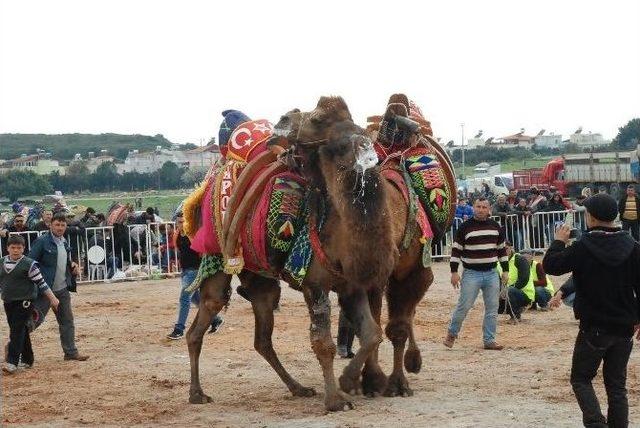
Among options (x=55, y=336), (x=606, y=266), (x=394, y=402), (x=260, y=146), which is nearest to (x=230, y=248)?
(x=260, y=146)

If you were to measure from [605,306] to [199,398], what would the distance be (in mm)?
4272

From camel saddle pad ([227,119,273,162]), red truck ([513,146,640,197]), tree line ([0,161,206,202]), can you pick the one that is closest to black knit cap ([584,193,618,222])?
camel saddle pad ([227,119,273,162])

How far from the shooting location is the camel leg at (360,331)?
8469 millimetres

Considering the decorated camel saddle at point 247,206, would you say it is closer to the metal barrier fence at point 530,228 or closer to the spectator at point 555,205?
the metal barrier fence at point 530,228

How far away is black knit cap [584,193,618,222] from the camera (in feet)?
22.8

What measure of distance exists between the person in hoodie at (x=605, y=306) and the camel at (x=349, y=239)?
6.22 ft

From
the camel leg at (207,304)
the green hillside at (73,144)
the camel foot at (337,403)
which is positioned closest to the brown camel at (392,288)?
the camel foot at (337,403)

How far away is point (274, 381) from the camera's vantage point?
10570mm

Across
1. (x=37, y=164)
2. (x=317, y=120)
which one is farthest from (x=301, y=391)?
(x=37, y=164)

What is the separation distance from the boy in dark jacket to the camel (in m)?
3.18

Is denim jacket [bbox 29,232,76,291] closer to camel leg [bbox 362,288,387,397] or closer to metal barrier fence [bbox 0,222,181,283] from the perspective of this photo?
camel leg [bbox 362,288,387,397]

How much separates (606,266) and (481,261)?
17.7ft

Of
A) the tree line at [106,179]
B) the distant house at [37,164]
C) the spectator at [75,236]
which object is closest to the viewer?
the spectator at [75,236]

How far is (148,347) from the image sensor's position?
44.4ft
